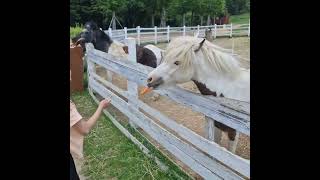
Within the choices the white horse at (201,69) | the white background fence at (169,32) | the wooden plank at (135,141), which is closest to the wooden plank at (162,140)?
the wooden plank at (135,141)

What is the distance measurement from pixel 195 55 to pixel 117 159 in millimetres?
1880

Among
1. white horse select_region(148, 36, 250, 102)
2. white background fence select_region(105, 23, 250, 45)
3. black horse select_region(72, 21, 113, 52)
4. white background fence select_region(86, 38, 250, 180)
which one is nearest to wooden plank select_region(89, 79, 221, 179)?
white background fence select_region(86, 38, 250, 180)

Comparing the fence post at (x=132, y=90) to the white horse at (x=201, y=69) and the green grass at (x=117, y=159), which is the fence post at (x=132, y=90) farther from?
the white horse at (x=201, y=69)

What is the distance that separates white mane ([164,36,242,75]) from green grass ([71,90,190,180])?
1112 mm

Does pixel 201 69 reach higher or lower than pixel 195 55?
lower

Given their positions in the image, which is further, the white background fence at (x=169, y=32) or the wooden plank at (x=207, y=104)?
the white background fence at (x=169, y=32)

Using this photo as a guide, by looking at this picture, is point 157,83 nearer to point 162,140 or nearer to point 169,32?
point 162,140

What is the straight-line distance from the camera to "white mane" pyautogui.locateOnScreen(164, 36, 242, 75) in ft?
9.29

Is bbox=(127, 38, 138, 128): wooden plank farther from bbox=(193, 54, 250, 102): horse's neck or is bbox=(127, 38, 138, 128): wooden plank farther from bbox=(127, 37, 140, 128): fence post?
bbox=(193, 54, 250, 102): horse's neck

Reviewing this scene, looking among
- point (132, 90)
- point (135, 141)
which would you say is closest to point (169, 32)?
point (132, 90)

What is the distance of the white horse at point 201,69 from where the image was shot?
2.85 meters

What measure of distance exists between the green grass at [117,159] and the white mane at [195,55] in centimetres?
111

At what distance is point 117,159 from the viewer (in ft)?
13.8

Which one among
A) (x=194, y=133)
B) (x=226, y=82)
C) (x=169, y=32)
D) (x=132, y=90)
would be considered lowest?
(x=194, y=133)
